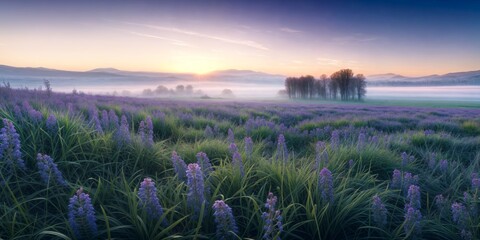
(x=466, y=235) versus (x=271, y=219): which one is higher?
(x=271, y=219)

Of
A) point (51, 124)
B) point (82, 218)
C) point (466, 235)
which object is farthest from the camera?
point (51, 124)

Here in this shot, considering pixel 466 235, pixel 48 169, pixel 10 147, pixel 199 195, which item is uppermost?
pixel 10 147

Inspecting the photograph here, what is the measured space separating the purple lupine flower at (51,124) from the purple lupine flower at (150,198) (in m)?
2.45

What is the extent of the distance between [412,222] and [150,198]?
206 centimetres

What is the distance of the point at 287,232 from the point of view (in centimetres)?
220

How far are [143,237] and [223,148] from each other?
9.16 ft

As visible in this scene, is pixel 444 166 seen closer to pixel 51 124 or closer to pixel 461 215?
pixel 461 215

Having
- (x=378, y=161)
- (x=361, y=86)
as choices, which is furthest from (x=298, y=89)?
(x=378, y=161)

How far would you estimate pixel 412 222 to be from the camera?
223 cm

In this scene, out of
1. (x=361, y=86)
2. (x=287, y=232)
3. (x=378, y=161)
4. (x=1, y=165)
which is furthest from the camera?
(x=361, y=86)

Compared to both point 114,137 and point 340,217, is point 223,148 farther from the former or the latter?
point 340,217

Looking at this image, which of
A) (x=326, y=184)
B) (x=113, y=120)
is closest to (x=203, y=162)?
(x=326, y=184)

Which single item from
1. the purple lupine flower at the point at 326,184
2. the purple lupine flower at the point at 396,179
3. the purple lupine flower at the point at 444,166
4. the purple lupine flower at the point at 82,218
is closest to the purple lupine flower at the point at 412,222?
the purple lupine flower at the point at 326,184

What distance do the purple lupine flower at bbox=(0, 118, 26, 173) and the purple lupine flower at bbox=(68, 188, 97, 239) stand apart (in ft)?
3.77
